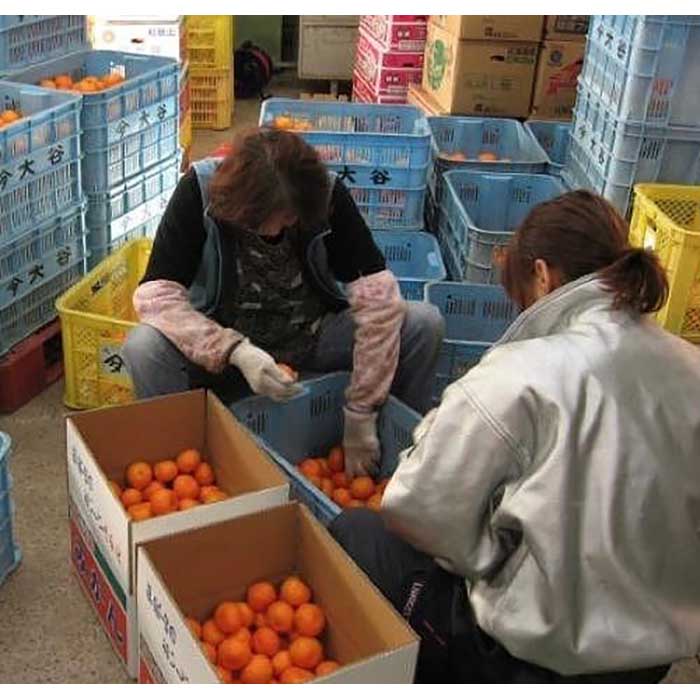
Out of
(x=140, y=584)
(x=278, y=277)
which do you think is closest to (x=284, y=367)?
(x=278, y=277)

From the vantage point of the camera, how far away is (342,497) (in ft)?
6.91

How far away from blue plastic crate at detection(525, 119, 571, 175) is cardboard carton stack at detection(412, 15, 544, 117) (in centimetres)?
18

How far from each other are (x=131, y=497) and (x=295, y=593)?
16.6 inches

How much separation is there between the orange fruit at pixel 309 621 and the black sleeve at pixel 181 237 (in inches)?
31.8

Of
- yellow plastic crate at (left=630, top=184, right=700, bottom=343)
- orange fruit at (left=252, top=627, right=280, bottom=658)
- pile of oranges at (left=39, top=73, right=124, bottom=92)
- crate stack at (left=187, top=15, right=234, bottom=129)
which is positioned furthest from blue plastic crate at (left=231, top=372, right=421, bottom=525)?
crate stack at (left=187, top=15, right=234, bottom=129)

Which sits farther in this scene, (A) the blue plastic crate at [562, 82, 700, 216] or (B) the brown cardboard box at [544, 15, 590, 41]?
(B) the brown cardboard box at [544, 15, 590, 41]

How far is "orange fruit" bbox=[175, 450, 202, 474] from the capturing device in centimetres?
Answer: 197

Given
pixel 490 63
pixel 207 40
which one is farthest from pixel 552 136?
pixel 207 40

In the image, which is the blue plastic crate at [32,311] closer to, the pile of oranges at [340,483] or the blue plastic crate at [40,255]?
the blue plastic crate at [40,255]

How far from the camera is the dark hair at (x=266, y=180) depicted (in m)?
1.81

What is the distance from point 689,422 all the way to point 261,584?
831 millimetres

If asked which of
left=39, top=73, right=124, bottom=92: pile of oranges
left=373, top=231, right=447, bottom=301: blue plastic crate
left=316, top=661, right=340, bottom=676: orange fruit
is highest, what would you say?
left=39, top=73, right=124, bottom=92: pile of oranges

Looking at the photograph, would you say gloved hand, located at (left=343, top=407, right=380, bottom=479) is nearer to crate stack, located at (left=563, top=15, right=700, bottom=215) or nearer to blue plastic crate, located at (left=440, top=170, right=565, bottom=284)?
blue plastic crate, located at (left=440, top=170, right=565, bottom=284)
